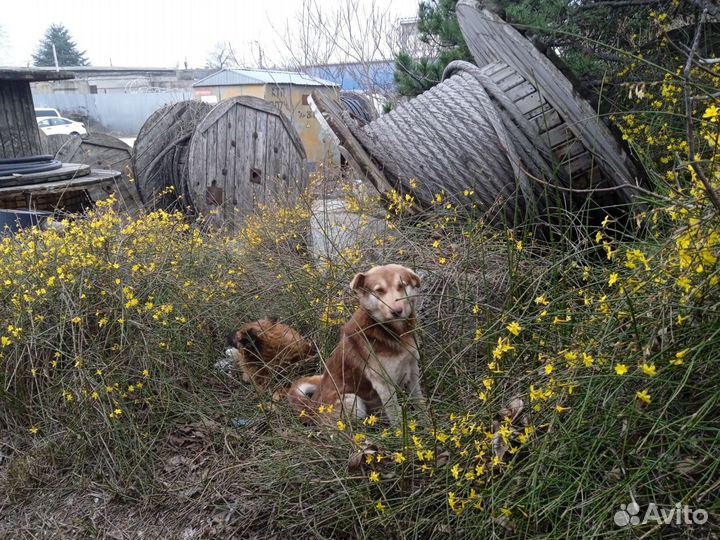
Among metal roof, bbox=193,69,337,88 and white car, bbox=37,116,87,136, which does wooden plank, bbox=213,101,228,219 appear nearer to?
metal roof, bbox=193,69,337,88

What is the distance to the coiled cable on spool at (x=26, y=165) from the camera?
746 centimetres

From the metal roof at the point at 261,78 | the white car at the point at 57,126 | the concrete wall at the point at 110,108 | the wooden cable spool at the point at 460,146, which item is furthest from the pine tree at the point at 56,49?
the wooden cable spool at the point at 460,146

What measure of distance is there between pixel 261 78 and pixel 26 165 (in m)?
9.13

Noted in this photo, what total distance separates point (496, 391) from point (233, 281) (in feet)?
7.74

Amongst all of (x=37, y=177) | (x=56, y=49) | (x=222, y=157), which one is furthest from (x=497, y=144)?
(x=56, y=49)

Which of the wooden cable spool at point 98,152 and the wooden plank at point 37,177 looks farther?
the wooden cable spool at point 98,152

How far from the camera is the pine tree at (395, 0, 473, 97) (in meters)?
7.67

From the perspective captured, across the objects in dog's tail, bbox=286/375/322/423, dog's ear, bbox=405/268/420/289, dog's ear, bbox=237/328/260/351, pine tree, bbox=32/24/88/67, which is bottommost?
dog's tail, bbox=286/375/322/423

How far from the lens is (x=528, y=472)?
2.59 metres

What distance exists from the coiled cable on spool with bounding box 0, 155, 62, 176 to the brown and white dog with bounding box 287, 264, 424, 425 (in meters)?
5.21

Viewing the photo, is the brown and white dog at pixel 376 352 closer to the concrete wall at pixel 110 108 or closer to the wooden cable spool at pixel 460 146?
the wooden cable spool at pixel 460 146

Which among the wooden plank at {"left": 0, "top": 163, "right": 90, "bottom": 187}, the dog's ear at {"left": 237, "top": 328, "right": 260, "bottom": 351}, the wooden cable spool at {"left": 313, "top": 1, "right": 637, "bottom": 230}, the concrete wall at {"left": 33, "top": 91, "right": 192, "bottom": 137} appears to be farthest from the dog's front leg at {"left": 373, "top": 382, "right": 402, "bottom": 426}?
the concrete wall at {"left": 33, "top": 91, "right": 192, "bottom": 137}

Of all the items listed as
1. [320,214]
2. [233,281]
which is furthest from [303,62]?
[233,281]

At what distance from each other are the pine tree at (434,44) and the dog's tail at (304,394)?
4.90 meters
